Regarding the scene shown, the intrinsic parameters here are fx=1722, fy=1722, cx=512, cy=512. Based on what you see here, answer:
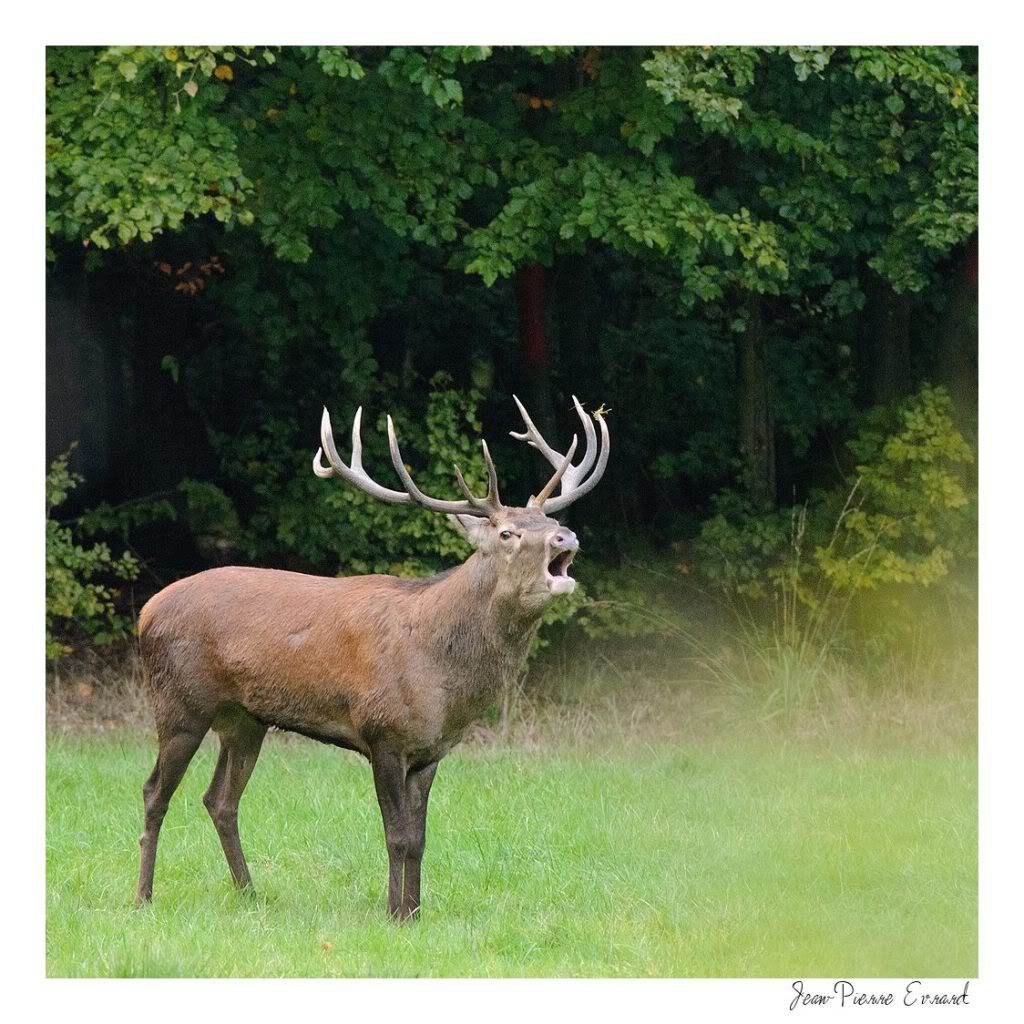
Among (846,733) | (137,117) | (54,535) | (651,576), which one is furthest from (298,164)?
(846,733)

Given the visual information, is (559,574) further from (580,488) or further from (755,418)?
(755,418)

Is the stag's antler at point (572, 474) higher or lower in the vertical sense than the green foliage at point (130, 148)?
lower

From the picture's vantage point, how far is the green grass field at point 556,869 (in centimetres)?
641

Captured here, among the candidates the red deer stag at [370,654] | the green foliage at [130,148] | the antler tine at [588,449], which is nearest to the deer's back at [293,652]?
the red deer stag at [370,654]

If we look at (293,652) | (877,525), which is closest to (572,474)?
(293,652)

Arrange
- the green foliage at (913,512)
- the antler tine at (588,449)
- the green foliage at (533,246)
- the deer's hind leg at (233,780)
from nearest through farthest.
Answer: the antler tine at (588,449), the deer's hind leg at (233,780), the green foliage at (533,246), the green foliage at (913,512)

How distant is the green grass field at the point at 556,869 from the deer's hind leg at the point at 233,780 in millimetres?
171

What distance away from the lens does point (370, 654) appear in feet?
22.6

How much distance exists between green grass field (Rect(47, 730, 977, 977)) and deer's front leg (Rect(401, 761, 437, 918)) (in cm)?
14

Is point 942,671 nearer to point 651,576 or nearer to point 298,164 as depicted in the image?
point 651,576

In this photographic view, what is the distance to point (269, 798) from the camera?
9.17m

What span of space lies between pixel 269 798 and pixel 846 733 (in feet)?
12.7

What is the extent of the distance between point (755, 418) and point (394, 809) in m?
7.24

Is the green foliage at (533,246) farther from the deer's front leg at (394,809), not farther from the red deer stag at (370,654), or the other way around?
the deer's front leg at (394,809)
